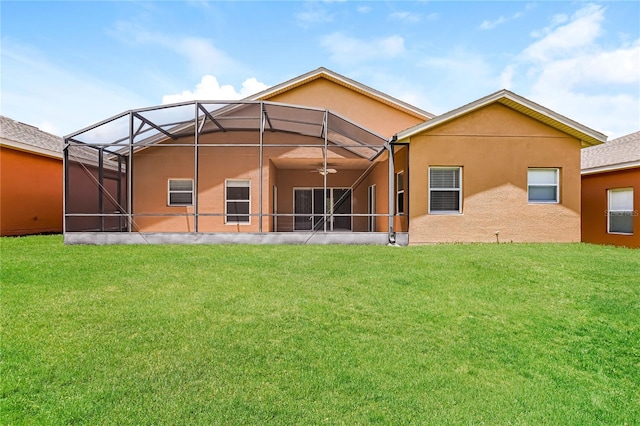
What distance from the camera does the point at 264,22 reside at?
37.0 feet

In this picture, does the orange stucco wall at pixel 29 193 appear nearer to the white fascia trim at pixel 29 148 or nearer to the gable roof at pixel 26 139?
the white fascia trim at pixel 29 148

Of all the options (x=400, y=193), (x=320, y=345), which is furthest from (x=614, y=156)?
(x=320, y=345)

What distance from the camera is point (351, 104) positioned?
1606 cm

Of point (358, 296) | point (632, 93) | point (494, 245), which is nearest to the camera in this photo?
point (358, 296)

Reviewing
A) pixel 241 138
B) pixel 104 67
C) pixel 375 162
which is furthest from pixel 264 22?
pixel 375 162

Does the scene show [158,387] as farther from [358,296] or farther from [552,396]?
[552,396]

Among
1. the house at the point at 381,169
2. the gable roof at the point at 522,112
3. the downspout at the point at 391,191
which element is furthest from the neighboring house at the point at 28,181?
the gable roof at the point at 522,112

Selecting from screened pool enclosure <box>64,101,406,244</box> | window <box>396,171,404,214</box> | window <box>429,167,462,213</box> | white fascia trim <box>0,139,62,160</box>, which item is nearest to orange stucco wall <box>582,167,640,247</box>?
window <box>429,167,462,213</box>

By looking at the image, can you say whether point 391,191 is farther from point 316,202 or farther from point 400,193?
point 316,202

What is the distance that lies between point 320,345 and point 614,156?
43.3 ft

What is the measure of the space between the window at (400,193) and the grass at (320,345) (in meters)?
5.13

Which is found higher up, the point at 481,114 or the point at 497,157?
the point at 481,114

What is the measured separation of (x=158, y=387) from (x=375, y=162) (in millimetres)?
12447

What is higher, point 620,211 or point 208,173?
point 208,173
